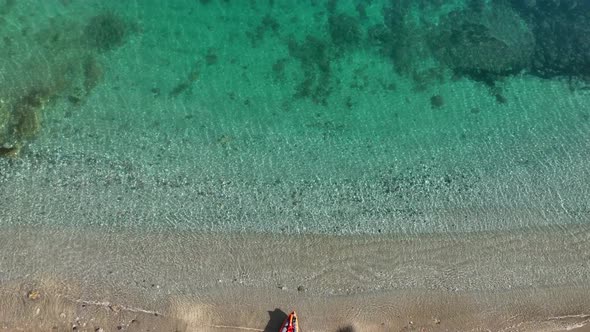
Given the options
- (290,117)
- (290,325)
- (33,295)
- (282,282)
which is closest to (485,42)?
(290,117)

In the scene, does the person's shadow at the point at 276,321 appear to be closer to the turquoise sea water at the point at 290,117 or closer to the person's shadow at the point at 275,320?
the person's shadow at the point at 275,320

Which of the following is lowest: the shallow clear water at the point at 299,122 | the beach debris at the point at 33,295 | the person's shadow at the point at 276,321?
the person's shadow at the point at 276,321

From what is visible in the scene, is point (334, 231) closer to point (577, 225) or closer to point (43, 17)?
point (577, 225)

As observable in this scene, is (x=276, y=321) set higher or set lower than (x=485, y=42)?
lower

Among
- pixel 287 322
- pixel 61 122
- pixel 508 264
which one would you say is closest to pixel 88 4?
pixel 61 122

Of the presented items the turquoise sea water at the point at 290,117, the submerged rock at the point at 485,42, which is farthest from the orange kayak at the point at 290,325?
the submerged rock at the point at 485,42

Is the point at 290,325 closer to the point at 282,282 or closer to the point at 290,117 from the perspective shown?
the point at 282,282
